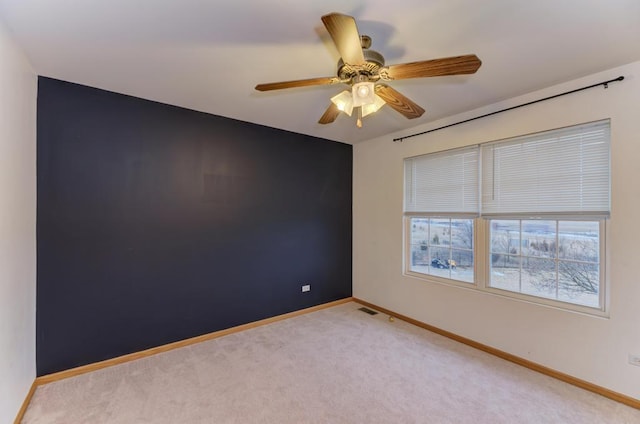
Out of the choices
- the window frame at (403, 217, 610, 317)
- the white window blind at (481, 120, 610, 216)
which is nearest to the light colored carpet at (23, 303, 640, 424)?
the window frame at (403, 217, 610, 317)

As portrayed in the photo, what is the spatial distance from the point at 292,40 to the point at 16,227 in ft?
7.30

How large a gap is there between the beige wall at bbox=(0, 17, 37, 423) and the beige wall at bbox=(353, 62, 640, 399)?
3583 millimetres

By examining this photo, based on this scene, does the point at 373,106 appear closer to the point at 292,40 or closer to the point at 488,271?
the point at 292,40

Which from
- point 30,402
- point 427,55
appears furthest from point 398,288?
point 30,402

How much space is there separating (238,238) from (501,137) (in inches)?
118

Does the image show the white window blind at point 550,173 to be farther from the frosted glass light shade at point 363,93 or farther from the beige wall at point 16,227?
the beige wall at point 16,227

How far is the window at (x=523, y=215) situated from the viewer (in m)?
2.32

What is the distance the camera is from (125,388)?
87.2 inches

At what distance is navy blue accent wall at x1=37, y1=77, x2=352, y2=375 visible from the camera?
2379mm

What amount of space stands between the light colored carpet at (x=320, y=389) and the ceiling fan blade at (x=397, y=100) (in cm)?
216

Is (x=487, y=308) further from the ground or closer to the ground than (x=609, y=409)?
further from the ground

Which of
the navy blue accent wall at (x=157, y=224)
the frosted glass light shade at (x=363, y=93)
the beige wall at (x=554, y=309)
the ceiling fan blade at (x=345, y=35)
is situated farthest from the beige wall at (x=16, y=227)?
the beige wall at (x=554, y=309)

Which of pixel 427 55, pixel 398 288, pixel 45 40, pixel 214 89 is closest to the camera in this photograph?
pixel 45 40

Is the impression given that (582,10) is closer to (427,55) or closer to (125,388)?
(427,55)
